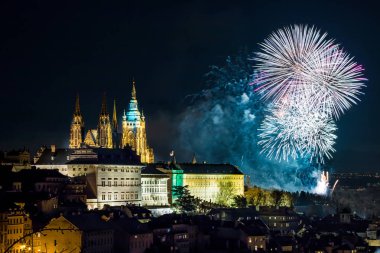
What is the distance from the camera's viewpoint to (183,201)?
116m

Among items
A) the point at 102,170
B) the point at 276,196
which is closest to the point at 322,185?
the point at 276,196

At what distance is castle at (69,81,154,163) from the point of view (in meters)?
144

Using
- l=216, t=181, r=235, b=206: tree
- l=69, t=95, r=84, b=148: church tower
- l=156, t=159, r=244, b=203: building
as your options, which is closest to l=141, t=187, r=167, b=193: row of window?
l=156, t=159, r=244, b=203: building

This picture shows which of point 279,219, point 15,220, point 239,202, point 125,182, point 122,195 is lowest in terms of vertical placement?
point 279,219

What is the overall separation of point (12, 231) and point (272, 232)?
34.7m

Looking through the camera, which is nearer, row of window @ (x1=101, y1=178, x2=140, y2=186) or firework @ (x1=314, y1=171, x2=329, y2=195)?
row of window @ (x1=101, y1=178, x2=140, y2=186)

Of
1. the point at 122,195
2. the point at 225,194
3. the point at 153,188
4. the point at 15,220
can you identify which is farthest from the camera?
the point at 225,194

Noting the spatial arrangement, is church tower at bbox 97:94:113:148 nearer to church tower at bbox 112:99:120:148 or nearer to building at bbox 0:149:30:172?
church tower at bbox 112:99:120:148

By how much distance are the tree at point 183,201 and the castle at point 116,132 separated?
22487mm

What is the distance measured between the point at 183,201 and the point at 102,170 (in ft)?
41.3

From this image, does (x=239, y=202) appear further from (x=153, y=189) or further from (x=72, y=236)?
(x=72, y=236)

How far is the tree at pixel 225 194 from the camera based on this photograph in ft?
443

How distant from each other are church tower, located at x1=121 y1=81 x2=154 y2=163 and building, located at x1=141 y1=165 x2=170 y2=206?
957 inches

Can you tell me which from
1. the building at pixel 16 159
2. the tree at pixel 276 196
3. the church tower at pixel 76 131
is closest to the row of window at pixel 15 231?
the building at pixel 16 159
